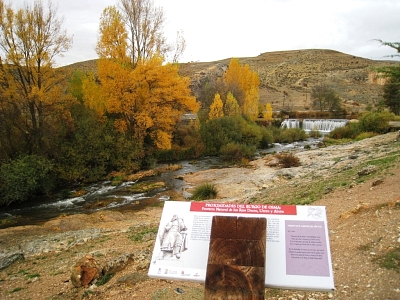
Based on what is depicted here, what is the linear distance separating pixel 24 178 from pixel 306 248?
53.3ft

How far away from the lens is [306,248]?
2.72 metres

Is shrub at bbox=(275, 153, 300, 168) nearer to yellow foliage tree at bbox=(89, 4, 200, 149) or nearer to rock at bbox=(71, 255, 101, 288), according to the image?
yellow foliage tree at bbox=(89, 4, 200, 149)

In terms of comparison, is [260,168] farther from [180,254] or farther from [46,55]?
[180,254]

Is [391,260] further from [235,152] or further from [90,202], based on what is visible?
[235,152]

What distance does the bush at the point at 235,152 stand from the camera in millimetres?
25270

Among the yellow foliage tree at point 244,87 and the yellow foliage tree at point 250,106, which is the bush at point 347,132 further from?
the yellow foliage tree at point 244,87

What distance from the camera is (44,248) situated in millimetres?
8312

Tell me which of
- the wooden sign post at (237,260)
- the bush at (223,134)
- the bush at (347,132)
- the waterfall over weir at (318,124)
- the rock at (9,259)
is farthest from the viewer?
the waterfall over weir at (318,124)

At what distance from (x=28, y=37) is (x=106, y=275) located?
53.8ft

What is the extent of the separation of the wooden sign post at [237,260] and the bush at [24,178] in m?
15.5

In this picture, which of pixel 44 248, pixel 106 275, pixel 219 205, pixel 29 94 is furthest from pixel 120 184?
pixel 219 205

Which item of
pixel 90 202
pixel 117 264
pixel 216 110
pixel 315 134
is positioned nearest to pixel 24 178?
pixel 90 202

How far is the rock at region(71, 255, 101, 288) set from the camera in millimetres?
5543

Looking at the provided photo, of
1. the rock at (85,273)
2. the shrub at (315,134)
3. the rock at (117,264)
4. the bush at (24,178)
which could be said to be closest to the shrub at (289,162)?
the bush at (24,178)
